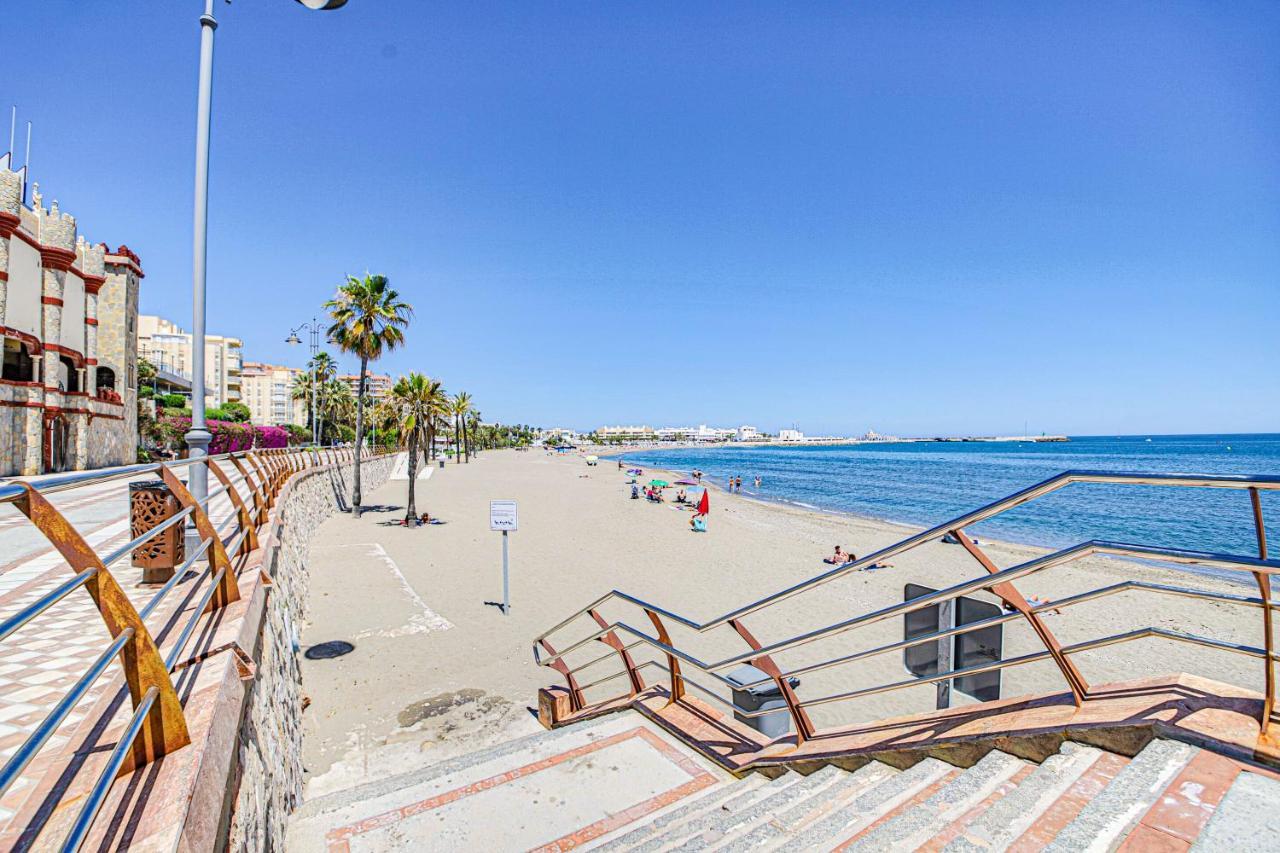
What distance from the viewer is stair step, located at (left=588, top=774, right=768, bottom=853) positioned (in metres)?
3.54

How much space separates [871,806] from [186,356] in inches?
4277

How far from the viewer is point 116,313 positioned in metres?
27.1

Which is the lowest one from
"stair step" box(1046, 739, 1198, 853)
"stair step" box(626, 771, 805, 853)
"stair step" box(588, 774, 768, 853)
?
"stair step" box(588, 774, 768, 853)

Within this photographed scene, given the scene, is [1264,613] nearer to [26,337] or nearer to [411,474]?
[411,474]

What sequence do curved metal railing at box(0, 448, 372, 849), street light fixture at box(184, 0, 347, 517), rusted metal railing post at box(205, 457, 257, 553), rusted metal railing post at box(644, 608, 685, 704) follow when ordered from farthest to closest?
street light fixture at box(184, 0, 347, 517) → rusted metal railing post at box(205, 457, 257, 553) → rusted metal railing post at box(644, 608, 685, 704) → curved metal railing at box(0, 448, 372, 849)

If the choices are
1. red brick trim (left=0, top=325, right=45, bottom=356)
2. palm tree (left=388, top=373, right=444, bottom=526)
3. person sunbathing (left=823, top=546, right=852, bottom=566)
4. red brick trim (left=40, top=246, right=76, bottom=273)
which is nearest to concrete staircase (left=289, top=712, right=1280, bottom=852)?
person sunbathing (left=823, top=546, right=852, bottom=566)

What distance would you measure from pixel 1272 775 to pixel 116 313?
36671 mm

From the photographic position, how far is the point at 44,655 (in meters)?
3.93

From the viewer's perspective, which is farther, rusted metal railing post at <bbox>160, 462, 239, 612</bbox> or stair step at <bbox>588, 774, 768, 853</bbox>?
rusted metal railing post at <bbox>160, 462, 239, 612</bbox>

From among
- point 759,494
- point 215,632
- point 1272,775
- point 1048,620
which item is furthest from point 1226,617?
point 759,494

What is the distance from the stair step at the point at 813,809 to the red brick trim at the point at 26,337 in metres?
27.1

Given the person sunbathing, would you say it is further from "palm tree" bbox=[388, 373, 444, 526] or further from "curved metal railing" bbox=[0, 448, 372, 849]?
"curved metal railing" bbox=[0, 448, 372, 849]

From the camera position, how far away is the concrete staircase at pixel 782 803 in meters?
2.05

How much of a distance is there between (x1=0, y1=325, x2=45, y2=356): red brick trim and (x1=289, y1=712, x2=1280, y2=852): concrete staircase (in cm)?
2424
